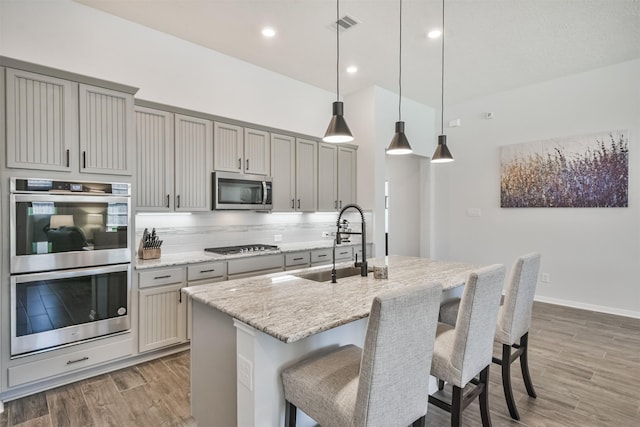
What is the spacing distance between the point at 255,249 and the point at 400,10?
2891 millimetres

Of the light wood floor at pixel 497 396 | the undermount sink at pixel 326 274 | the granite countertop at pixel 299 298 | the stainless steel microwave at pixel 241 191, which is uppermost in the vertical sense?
the stainless steel microwave at pixel 241 191

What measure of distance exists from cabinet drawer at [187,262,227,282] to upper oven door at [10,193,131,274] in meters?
0.57

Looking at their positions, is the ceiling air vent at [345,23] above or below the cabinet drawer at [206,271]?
above

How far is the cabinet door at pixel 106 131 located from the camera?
8.45 ft

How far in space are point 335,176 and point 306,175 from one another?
0.56 m

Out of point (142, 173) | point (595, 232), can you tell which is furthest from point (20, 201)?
point (595, 232)

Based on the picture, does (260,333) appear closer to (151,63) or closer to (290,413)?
(290,413)

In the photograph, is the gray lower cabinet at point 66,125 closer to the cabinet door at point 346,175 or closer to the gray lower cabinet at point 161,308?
the gray lower cabinet at point 161,308

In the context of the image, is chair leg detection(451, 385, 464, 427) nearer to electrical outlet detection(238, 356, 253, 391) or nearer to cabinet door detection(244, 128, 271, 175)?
electrical outlet detection(238, 356, 253, 391)

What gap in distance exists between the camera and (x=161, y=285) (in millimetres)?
2934

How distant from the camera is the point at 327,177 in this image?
4.78 meters

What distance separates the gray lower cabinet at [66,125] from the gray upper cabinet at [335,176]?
2.53 m

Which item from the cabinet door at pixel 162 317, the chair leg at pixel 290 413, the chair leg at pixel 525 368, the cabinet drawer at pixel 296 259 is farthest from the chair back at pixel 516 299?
the cabinet door at pixel 162 317

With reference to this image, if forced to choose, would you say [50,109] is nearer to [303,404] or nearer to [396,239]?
[303,404]
